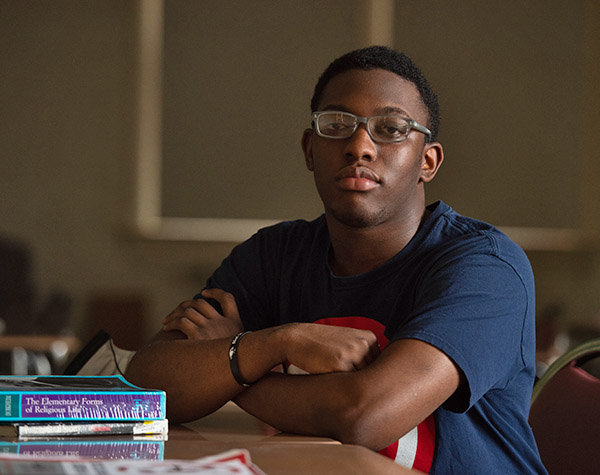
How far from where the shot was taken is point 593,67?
6.12 metres

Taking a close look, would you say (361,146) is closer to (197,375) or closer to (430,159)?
(430,159)

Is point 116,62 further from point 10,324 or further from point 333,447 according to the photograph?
point 333,447

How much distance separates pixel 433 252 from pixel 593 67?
519 centimetres

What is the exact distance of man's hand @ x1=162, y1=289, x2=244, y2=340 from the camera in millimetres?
1515

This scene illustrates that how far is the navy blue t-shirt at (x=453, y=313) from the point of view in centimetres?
129

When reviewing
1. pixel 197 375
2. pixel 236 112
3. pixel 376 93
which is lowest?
pixel 197 375

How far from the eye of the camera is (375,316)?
4.95 ft

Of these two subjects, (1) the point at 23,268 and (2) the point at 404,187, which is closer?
(2) the point at 404,187

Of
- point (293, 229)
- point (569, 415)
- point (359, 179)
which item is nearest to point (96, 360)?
point (293, 229)

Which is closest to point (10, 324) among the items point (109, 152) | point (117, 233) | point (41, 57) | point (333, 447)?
point (117, 233)

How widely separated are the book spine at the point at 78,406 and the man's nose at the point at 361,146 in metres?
0.69

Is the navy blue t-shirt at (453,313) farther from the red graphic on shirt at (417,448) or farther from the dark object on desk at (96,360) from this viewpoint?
the dark object on desk at (96,360)

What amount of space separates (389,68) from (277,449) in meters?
0.90

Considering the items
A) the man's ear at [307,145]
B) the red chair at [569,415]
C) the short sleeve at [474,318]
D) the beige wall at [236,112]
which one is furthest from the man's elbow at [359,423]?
the beige wall at [236,112]
